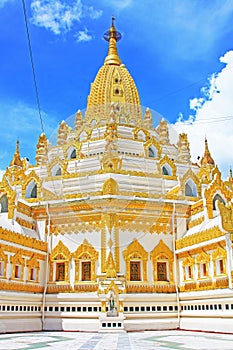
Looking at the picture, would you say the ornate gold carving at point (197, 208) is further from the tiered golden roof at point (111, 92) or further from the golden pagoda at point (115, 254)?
the tiered golden roof at point (111, 92)

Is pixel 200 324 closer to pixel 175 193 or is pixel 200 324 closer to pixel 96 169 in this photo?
pixel 175 193

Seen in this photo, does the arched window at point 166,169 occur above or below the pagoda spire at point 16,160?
below

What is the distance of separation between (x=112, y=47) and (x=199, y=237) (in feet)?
92.7

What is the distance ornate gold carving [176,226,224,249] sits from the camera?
19984mm

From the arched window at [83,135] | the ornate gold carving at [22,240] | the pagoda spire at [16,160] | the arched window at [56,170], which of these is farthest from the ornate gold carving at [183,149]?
the pagoda spire at [16,160]

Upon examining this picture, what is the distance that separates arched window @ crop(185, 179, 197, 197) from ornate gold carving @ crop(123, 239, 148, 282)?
20.6ft

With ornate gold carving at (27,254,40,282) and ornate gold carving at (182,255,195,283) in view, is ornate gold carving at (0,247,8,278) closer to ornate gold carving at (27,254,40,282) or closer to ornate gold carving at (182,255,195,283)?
ornate gold carving at (27,254,40,282)

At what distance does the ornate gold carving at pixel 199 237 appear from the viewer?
1998cm

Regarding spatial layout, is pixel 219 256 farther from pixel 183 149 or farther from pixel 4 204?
pixel 183 149

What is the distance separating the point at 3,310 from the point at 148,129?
67.9ft

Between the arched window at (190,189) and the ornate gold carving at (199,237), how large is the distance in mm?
4911

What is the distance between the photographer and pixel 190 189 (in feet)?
90.2

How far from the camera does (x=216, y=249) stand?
20172 mm

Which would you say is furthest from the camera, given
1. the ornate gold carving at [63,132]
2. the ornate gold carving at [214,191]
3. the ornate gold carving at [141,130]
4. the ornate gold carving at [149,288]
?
the ornate gold carving at [63,132]
